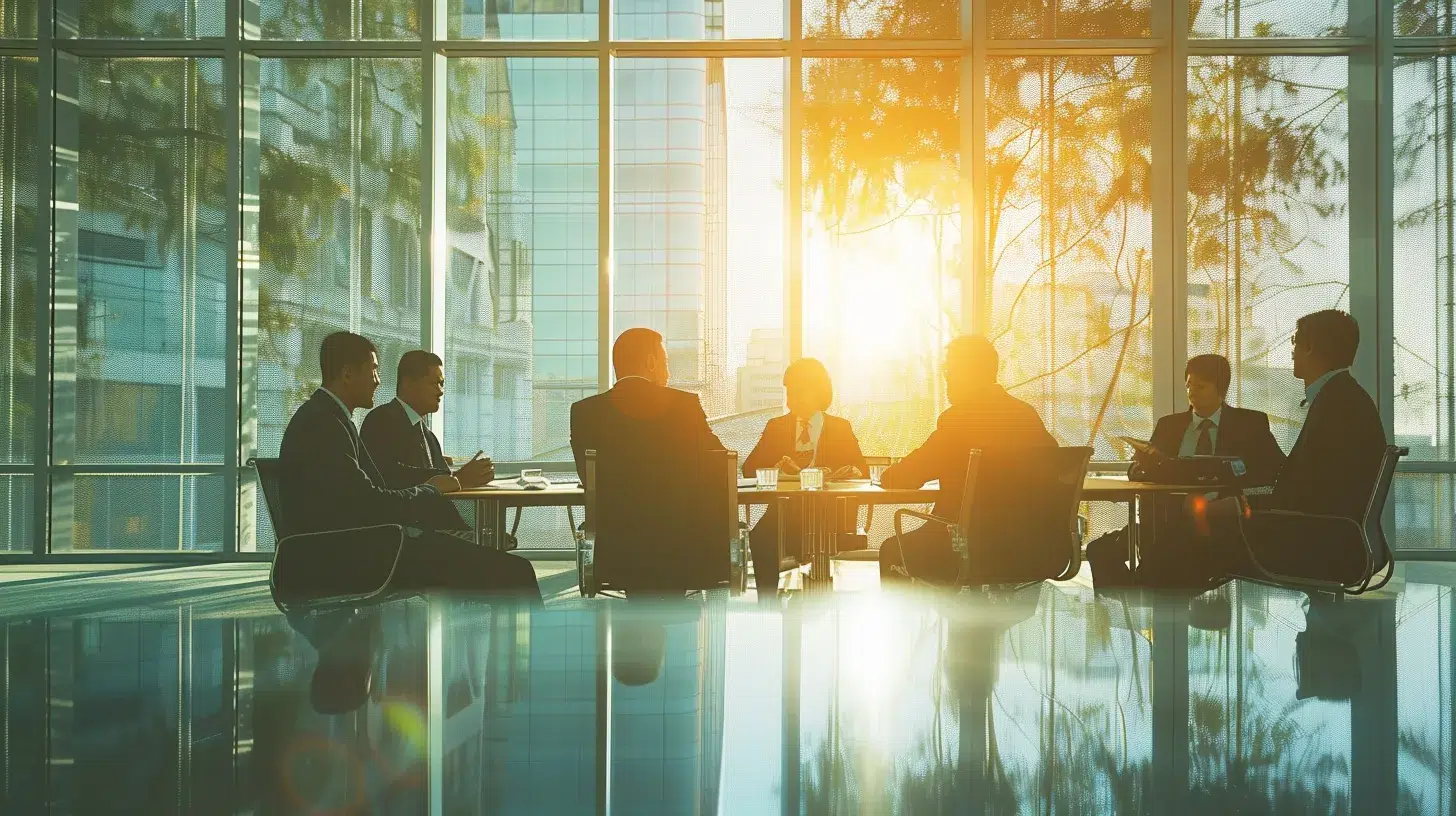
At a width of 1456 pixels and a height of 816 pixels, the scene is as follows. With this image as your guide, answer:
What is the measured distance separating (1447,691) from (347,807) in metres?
3.14

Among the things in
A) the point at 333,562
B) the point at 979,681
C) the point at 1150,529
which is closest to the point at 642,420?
the point at 333,562

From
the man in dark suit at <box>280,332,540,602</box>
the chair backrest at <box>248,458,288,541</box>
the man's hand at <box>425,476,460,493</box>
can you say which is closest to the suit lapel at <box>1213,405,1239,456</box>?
the man in dark suit at <box>280,332,540,602</box>

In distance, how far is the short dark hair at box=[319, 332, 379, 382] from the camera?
436 centimetres

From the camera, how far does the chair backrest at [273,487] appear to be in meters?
3.99

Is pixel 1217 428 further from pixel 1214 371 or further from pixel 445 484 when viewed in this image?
pixel 445 484

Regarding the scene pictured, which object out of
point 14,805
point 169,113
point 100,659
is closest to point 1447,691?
point 14,805

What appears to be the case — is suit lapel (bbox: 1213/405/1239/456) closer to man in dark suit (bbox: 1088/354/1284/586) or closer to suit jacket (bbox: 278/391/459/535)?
man in dark suit (bbox: 1088/354/1284/586)

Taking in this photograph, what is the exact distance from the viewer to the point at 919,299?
24.8 feet

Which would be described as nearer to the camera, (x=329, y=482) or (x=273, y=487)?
(x=273, y=487)

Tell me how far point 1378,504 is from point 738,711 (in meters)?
3.05

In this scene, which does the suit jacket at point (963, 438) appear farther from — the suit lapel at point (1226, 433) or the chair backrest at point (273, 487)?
the chair backrest at point (273, 487)

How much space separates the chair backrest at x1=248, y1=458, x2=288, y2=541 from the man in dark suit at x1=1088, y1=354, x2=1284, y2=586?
12.0 ft

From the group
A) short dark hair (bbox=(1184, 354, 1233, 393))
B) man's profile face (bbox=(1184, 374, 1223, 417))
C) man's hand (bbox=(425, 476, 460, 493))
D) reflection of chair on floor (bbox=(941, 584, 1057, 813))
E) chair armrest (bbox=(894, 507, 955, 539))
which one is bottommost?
reflection of chair on floor (bbox=(941, 584, 1057, 813))

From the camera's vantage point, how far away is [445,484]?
14.4 feet
